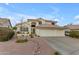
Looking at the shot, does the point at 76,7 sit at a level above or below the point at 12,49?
above

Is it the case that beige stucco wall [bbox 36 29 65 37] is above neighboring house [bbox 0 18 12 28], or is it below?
below

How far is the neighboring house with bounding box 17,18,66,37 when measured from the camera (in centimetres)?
920

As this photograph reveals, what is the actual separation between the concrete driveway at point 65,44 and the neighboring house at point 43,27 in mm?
108

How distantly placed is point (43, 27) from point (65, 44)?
1.67 feet

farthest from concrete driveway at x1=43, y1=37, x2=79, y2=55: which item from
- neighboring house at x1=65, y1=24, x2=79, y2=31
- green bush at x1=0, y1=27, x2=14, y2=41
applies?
green bush at x1=0, y1=27, x2=14, y2=41

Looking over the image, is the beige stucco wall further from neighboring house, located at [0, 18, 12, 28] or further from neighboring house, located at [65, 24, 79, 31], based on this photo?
neighboring house, located at [0, 18, 12, 28]

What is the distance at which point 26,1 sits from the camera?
9.11m

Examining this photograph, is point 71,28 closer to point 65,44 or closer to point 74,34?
point 74,34

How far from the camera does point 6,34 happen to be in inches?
361

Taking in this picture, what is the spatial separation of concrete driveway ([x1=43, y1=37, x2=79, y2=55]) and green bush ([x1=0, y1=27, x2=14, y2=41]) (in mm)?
645

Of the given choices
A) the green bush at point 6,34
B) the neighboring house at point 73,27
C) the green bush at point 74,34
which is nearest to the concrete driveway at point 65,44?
the green bush at point 74,34

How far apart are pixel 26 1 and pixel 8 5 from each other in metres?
0.34
